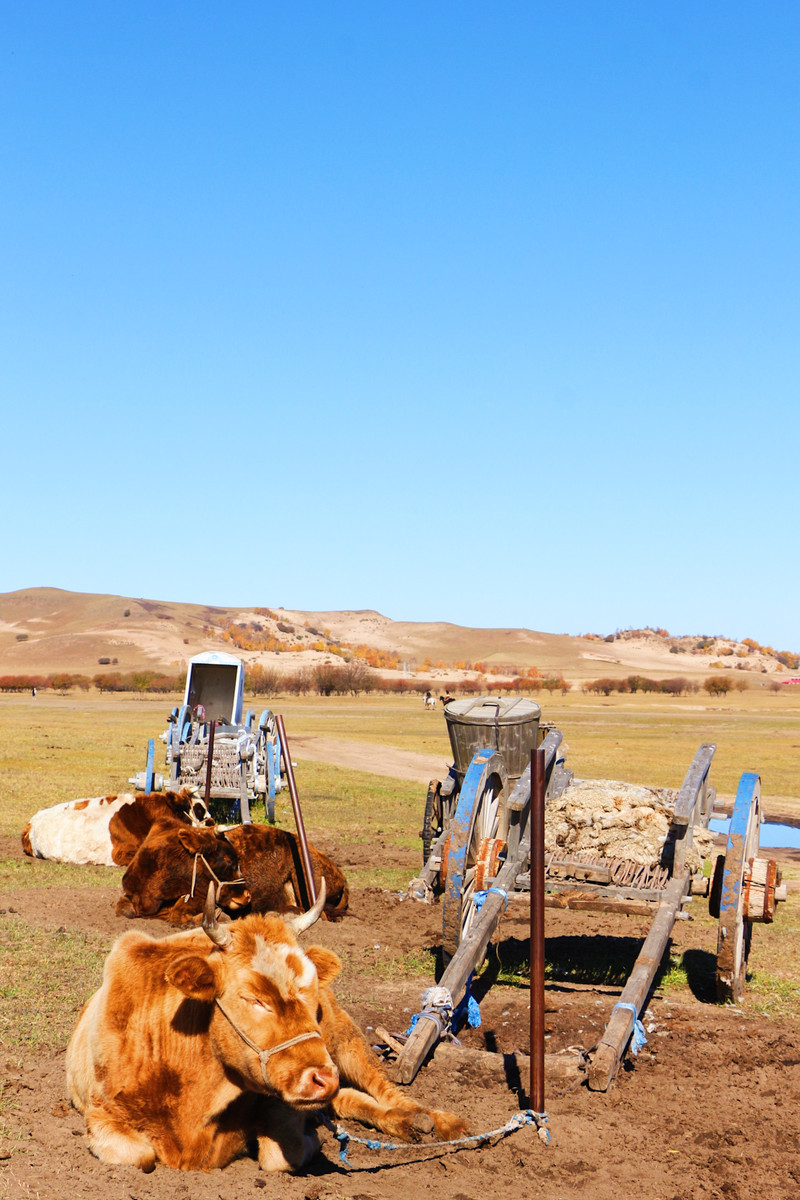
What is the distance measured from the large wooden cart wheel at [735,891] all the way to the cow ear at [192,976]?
4.26 metres

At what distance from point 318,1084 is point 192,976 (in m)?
0.71

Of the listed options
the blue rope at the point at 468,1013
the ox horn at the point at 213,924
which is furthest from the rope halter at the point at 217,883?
the ox horn at the point at 213,924

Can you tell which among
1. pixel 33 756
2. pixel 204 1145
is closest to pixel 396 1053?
pixel 204 1145

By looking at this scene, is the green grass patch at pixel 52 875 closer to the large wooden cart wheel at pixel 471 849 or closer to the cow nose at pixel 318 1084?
the large wooden cart wheel at pixel 471 849

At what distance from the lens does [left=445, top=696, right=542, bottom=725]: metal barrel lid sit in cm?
1277

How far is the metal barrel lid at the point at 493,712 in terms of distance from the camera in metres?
12.8

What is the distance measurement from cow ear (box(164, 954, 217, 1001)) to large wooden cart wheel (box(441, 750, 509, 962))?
120 inches

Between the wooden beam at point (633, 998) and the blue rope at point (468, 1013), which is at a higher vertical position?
the wooden beam at point (633, 998)

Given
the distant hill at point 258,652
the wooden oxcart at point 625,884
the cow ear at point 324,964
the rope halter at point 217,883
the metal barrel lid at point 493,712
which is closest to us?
the cow ear at point 324,964

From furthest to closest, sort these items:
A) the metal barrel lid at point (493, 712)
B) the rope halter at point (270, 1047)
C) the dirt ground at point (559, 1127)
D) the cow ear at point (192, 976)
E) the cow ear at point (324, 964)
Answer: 1. the metal barrel lid at point (493, 712)
2. the cow ear at point (324, 964)
3. the dirt ground at point (559, 1127)
4. the cow ear at point (192, 976)
5. the rope halter at point (270, 1047)

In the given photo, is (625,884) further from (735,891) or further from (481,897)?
(481,897)

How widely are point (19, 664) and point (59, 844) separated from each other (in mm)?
144729

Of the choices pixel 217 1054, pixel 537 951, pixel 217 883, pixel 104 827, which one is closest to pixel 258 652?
pixel 104 827

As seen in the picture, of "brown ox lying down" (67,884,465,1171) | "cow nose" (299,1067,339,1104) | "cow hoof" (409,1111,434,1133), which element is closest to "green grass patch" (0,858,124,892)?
"brown ox lying down" (67,884,465,1171)
